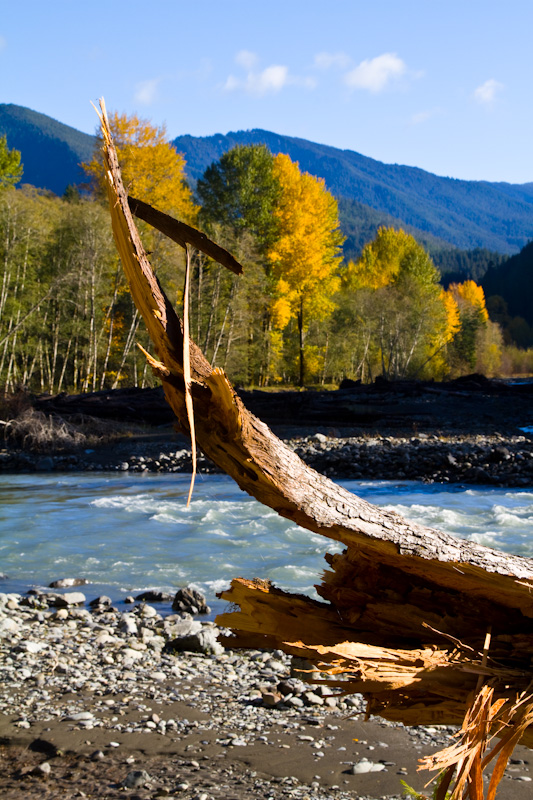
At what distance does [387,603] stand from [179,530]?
8631 millimetres

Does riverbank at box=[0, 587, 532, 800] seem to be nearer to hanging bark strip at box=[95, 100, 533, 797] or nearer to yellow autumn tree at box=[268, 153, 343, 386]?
hanging bark strip at box=[95, 100, 533, 797]

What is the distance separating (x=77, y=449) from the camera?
62.9ft

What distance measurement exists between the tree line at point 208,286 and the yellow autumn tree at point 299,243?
0.06m

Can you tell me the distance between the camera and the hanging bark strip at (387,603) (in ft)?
5.87

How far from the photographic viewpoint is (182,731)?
13.5 ft

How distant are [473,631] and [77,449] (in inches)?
717

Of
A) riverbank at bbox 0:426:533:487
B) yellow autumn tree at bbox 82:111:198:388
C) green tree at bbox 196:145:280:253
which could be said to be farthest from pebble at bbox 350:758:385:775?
green tree at bbox 196:145:280:253

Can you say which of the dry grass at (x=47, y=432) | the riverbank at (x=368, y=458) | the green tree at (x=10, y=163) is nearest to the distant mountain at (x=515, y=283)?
the green tree at (x=10, y=163)

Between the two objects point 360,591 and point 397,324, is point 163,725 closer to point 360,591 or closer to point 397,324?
point 360,591

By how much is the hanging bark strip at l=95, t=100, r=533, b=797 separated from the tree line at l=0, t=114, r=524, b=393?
2157 centimetres

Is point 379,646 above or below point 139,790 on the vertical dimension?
above

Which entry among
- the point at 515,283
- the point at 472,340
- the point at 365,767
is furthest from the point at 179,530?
the point at 515,283

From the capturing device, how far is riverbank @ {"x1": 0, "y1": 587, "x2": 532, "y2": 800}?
3.48m

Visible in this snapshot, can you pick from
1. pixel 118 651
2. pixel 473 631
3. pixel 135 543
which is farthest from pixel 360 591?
pixel 135 543
